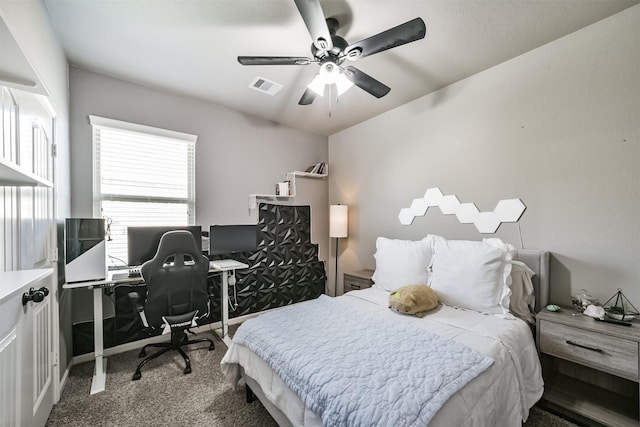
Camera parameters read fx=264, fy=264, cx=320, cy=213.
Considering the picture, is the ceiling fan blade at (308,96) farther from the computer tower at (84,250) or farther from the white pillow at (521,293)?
the white pillow at (521,293)

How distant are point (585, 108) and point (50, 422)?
4.29m

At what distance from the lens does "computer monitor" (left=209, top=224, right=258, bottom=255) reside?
303 cm

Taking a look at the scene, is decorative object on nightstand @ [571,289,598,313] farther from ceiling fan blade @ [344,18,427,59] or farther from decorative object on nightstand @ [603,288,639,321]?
ceiling fan blade @ [344,18,427,59]

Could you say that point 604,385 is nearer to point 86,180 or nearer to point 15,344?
point 15,344

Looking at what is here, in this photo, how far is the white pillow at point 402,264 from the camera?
96.5 inches

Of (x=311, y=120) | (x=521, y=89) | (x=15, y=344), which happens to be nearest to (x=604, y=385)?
(x=521, y=89)

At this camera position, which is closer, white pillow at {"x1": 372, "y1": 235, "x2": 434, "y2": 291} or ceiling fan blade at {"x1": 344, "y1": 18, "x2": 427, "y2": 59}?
ceiling fan blade at {"x1": 344, "y1": 18, "x2": 427, "y2": 59}

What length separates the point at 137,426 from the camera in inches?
65.6

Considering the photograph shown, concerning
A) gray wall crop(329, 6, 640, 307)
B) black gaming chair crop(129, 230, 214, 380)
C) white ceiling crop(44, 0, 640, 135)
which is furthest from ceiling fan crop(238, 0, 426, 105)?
black gaming chair crop(129, 230, 214, 380)

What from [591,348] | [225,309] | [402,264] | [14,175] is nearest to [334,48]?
[14,175]

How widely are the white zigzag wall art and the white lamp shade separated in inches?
32.8

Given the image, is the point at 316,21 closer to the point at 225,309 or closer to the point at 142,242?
the point at 142,242

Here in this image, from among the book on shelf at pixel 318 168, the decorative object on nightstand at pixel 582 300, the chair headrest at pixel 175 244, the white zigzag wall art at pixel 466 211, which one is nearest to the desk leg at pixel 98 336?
the chair headrest at pixel 175 244

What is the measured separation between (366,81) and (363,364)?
1.93 m
